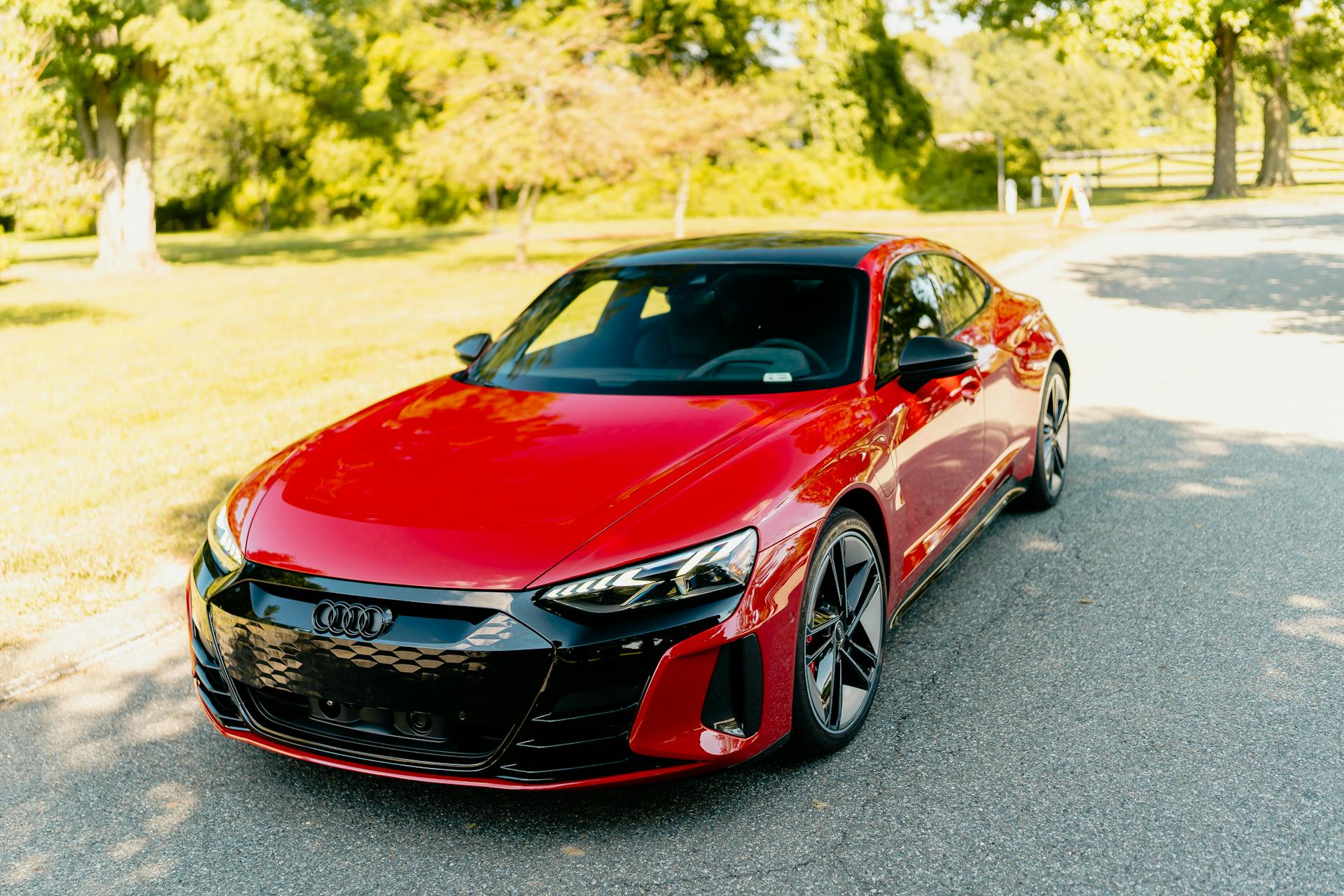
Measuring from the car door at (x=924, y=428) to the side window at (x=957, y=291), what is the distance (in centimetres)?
7

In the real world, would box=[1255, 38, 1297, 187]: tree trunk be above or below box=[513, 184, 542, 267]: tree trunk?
above

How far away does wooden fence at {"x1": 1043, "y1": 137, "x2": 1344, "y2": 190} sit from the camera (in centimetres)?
4503

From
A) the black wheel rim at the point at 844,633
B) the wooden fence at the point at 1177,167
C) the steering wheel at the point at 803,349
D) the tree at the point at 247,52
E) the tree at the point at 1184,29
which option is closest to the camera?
the black wheel rim at the point at 844,633

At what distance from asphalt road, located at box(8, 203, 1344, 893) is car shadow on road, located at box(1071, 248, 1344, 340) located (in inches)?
286

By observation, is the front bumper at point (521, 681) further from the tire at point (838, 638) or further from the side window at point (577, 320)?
the side window at point (577, 320)

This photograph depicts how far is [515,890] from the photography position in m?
3.14

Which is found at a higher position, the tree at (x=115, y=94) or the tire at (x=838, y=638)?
the tree at (x=115, y=94)

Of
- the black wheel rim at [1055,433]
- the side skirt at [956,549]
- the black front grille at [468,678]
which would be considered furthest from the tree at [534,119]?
the black front grille at [468,678]

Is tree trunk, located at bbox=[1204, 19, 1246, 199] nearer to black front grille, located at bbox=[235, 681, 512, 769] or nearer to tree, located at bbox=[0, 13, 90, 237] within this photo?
tree, located at bbox=[0, 13, 90, 237]

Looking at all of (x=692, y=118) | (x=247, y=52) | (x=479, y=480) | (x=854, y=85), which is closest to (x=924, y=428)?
(x=479, y=480)

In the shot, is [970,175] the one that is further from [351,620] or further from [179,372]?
[351,620]

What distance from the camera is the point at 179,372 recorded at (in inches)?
480

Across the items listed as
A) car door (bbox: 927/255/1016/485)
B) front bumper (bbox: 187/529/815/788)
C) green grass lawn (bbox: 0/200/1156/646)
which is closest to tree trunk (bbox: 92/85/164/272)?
green grass lawn (bbox: 0/200/1156/646)

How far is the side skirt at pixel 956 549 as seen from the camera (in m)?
4.39
